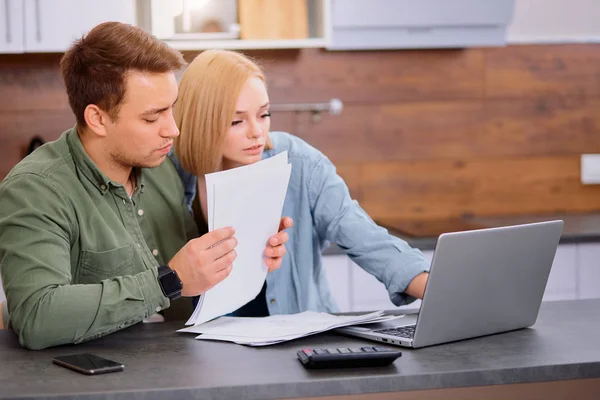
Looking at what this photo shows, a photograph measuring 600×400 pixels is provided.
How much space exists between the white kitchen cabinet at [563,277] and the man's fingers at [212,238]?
6.07ft

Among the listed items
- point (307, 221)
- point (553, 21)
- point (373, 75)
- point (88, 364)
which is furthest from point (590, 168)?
point (88, 364)

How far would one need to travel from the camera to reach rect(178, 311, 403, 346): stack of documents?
1.66 m

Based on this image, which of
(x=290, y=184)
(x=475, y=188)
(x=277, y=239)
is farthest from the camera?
(x=475, y=188)

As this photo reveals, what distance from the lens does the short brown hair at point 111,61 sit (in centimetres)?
185

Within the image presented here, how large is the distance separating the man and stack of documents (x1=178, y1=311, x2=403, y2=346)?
0.30 feet

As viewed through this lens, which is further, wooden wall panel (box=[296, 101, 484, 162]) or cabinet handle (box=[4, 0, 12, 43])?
wooden wall panel (box=[296, 101, 484, 162])

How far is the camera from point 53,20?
3.22m

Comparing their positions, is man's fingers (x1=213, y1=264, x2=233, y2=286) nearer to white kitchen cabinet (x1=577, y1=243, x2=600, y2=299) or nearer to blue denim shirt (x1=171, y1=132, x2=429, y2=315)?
blue denim shirt (x1=171, y1=132, x2=429, y2=315)

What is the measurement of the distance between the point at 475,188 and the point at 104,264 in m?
2.25

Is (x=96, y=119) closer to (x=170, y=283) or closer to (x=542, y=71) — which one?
(x=170, y=283)

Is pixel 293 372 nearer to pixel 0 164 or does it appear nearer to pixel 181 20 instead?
pixel 181 20

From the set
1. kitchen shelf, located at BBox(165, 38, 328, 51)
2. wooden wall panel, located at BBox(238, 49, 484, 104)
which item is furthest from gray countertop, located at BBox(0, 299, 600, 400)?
wooden wall panel, located at BBox(238, 49, 484, 104)

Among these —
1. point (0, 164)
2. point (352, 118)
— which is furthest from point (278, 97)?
point (0, 164)

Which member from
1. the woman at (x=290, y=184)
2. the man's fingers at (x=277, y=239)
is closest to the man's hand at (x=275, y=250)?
the man's fingers at (x=277, y=239)
